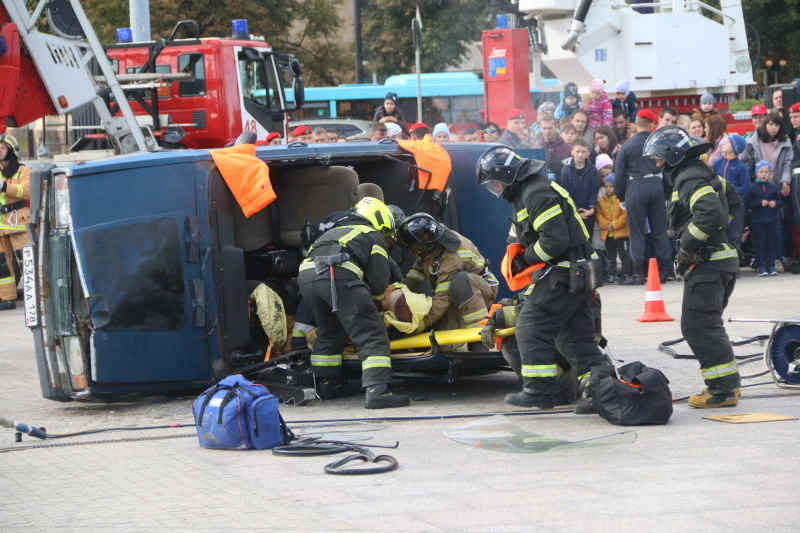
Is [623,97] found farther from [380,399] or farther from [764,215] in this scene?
[380,399]

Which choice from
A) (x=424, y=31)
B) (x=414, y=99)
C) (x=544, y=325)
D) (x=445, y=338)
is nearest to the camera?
(x=544, y=325)

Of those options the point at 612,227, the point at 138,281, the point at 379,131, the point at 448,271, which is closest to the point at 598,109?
the point at 612,227

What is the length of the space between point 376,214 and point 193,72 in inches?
336

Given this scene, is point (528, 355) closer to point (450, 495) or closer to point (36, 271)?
point (450, 495)

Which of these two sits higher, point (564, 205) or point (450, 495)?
point (564, 205)

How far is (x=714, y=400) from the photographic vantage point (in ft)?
24.7

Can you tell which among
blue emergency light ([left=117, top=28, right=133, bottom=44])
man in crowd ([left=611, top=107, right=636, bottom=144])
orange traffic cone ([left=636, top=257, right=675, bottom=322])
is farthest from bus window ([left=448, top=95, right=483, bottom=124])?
orange traffic cone ([left=636, top=257, right=675, bottom=322])

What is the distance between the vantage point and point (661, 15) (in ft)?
67.6

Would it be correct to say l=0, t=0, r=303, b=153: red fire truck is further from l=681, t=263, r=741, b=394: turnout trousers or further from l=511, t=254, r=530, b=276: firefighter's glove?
l=681, t=263, r=741, b=394: turnout trousers

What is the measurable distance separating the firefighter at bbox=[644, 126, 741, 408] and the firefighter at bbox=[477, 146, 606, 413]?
602 millimetres

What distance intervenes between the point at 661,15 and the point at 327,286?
1435cm

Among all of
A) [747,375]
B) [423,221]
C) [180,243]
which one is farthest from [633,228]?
[180,243]

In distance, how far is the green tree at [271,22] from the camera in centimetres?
2872

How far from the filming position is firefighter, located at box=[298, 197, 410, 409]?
781 cm
